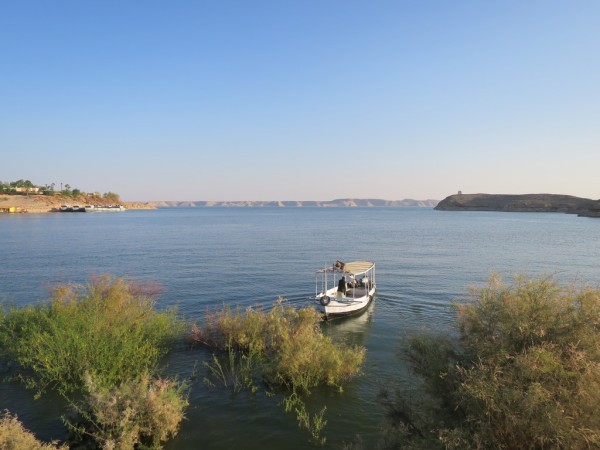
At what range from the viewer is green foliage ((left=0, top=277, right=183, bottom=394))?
1352 centimetres

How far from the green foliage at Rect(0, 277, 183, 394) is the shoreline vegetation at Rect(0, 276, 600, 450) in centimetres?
6

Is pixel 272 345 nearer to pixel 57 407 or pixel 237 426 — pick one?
pixel 237 426

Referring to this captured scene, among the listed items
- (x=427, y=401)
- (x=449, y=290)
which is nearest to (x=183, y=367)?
(x=427, y=401)

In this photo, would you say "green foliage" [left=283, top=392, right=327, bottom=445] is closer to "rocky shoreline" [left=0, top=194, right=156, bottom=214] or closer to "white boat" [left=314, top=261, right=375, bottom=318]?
"white boat" [left=314, top=261, right=375, bottom=318]

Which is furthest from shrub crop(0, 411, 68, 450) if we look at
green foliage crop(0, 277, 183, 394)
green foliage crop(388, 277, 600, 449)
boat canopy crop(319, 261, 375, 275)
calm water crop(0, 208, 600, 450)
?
boat canopy crop(319, 261, 375, 275)

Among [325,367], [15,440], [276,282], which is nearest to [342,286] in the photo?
[276,282]

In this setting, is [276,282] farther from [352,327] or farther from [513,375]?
[513,375]

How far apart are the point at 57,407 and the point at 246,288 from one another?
1975 cm

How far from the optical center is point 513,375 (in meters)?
6.80

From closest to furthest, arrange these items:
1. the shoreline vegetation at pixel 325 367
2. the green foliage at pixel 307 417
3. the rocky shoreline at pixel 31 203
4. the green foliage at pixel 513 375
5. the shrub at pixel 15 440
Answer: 1. the green foliage at pixel 513 375
2. the shoreline vegetation at pixel 325 367
3. the shrub at pixel 15 440
4. the green foliage at pixel 307 417
5. the rocky shoreline at pixel 31 203

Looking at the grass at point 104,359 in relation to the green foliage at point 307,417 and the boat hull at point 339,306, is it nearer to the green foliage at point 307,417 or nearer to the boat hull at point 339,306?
the green foliage at point 307,417

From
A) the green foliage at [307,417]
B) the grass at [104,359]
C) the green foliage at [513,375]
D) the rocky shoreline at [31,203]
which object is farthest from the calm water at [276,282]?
the rocky shoreline at [31,203]

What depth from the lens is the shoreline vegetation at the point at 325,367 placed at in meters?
6.49

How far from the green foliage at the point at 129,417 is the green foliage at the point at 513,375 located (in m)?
6.31
